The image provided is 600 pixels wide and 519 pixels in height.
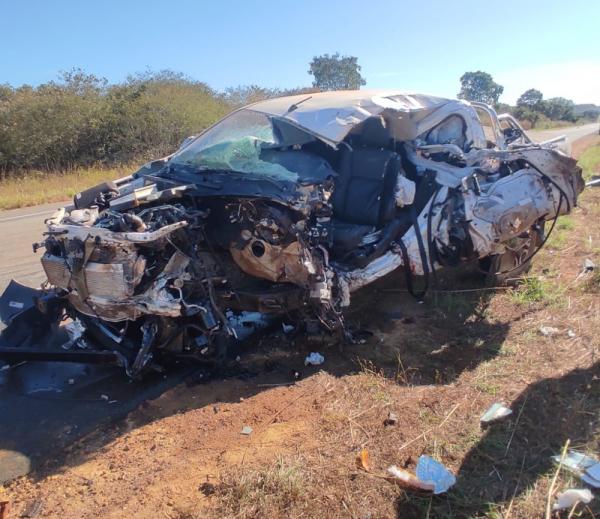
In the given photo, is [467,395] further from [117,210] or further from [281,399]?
[117,210]

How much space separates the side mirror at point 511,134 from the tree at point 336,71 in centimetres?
3487

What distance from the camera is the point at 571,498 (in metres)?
→ 2.34

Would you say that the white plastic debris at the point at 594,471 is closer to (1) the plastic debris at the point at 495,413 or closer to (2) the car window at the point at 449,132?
(1) the plastic debris at the point at 495,413

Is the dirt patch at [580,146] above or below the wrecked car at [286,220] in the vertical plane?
below

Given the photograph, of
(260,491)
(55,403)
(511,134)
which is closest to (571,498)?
(260,491)

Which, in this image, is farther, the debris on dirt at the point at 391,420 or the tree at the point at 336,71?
the tree at the point at 336,71

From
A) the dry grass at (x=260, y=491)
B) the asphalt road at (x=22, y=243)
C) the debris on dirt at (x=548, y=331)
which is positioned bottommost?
the debris on dirt at (x=548, y=331)

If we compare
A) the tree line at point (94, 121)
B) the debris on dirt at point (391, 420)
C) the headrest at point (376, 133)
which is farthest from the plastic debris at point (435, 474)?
the tree line at point (94, 121)

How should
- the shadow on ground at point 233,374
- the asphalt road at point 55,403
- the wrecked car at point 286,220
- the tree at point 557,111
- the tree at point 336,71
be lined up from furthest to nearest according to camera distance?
1. the tree at point 557,111
2. the tree at point 336,71
3. the wrecked car at point 286,220
4. the shadow on ground at point 233,374
5. the asphalt road at point 55,403

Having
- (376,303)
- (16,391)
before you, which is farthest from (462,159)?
(16,391)

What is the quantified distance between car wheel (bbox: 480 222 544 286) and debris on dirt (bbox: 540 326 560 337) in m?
1.04

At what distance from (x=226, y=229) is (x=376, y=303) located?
2113 millimetres

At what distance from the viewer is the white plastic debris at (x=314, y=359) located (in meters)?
3.90

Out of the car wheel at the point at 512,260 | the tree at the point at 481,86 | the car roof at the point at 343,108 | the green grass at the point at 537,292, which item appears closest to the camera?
the car roof at the point at 343,108
